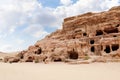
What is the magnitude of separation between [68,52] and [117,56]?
7.42m

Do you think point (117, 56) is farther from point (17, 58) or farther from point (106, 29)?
point (17, 58)

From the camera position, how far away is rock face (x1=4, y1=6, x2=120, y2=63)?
29953mm

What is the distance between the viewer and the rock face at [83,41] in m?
30.0

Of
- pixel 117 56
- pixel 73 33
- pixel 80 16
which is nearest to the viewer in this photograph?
pixel 117 56

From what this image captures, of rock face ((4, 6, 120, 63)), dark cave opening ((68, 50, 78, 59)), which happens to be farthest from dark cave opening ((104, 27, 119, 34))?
dark cave opening ((68, 50, 78, 59))

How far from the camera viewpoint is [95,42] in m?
33.5
